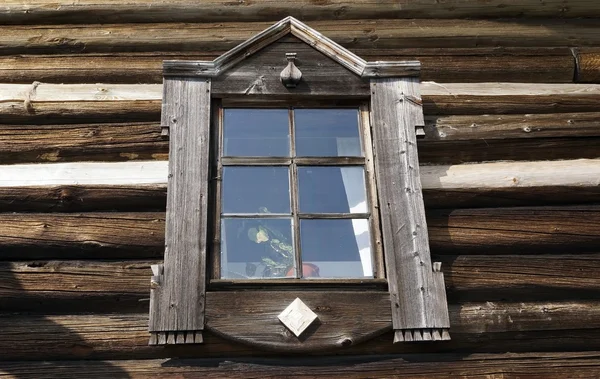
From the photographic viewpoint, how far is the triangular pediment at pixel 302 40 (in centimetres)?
327

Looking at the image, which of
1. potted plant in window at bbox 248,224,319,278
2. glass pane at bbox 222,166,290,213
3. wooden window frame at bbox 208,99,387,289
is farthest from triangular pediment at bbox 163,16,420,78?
potted plant in window at bbox 248,224,319,278

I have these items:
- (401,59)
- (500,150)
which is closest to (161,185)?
(401,59)

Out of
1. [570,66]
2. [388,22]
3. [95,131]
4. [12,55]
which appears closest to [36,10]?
[12,55]

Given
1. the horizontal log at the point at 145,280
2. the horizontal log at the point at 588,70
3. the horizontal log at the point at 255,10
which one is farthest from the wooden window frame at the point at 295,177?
the horizontal log at the point at 588,70

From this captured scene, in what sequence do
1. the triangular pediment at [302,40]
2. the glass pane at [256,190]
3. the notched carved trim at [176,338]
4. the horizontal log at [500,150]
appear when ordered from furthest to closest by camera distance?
the horizontal log at [500,150], the triangular pediment at [302,40], the glass pane at [256,190], the notched carved trim at [176,338]

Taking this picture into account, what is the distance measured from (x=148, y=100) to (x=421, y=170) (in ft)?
4.92

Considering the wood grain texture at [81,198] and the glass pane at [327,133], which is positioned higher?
the glass pane at [327,133]

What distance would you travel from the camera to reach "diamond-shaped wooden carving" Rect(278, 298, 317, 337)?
2.72 meters

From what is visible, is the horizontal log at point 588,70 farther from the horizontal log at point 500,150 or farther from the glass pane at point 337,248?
the glass pane at point 337,248

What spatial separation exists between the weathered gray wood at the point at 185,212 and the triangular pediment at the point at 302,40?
0.22 ft

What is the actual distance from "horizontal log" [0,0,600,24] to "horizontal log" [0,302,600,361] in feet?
6.07

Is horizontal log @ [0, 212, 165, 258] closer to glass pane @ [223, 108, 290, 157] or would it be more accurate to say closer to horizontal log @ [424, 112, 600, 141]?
glass pane @ [223, 108, 290, 157]

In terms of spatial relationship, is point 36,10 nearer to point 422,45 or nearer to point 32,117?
point 32,117

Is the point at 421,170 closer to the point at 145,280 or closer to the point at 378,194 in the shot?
the point at 378,194
